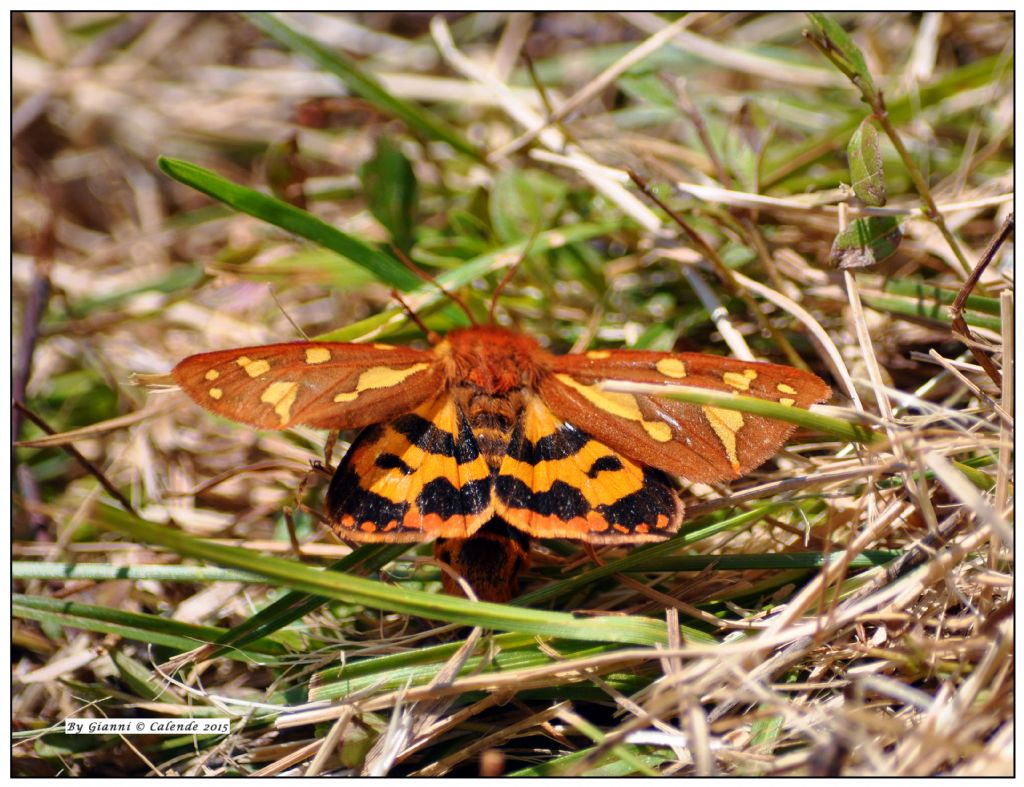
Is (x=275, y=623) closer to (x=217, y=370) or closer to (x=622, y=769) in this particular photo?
(x=217, y=370)

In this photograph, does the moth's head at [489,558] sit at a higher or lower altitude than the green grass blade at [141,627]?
higher

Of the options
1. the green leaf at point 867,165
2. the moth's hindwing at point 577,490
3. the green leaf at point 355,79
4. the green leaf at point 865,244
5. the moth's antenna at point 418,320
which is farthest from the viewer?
the green leaf at point 355,79

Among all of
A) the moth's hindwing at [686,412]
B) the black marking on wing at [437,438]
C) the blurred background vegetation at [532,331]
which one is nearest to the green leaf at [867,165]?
the blurred background vegetation at [532,331]

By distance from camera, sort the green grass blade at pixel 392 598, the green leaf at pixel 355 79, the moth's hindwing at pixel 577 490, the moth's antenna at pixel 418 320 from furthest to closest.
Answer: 1. the green leaf at pixel 355 79
2. the moth's antenna at pixel 418 320
3. the moth's hindwing at pixel 577 490
4. the green grass blade at pixel 392 598

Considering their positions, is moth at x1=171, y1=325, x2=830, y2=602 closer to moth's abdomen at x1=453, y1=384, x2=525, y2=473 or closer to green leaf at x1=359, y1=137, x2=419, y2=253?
moth's abdomen at x1=453, y1=384, x2=525, y2=473

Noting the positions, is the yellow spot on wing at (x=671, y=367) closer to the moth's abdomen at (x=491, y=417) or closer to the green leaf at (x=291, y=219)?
the moth's abdomen at (x=491, y=417)

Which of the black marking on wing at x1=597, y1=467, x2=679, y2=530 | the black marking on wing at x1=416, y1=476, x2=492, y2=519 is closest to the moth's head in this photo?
the black marking on wing at x1=416, y1=476, x2=492, y2=519

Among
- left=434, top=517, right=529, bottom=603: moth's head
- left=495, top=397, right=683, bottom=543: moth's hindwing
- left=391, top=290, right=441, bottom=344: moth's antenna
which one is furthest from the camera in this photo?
left=391, top=290, right=441, bottom=344: moth's antenna

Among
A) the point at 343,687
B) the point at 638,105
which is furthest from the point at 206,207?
the point at 343,687

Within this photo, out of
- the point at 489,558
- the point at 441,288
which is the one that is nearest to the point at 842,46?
the point at 441,288
